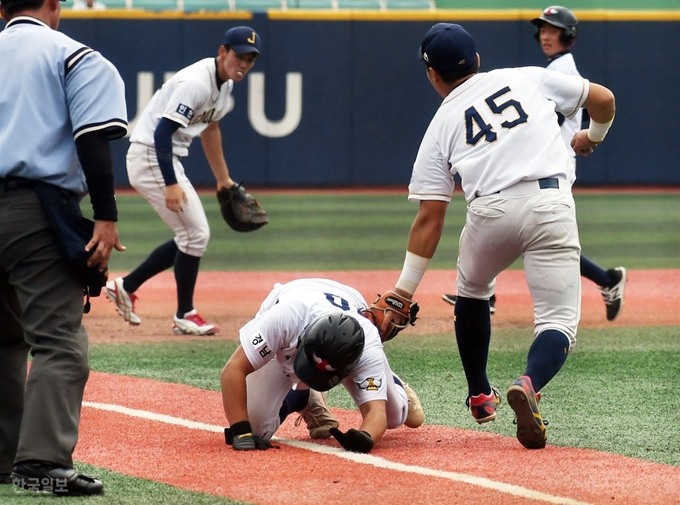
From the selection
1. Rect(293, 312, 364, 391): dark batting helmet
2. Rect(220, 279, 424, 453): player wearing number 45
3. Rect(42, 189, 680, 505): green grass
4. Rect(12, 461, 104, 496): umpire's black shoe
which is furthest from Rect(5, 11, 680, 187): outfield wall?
Rect(12, 461, 104, 496): umpire's black shoe

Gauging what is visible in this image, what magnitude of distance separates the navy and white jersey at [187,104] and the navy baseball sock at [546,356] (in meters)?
3.61

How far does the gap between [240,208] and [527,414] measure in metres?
4.28

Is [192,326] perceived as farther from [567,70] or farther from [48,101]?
[48,101]

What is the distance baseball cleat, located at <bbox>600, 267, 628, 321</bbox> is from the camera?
805cm

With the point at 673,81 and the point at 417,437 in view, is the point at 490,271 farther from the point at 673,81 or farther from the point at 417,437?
the point at 673,81

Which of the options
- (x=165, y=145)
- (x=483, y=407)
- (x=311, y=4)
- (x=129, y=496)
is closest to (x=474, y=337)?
(x=483, y=407)

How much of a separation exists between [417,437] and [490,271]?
0.77 meters

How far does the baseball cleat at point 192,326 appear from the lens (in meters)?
7.70

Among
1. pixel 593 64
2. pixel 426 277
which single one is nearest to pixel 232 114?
pixel 593 64

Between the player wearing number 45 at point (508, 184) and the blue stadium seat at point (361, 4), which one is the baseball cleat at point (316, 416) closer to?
the player wearing number 45 at point (508, 184)

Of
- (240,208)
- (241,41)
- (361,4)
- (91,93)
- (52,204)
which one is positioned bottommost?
(240,208)

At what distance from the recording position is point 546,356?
4668 mm

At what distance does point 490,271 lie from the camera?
4.88 m

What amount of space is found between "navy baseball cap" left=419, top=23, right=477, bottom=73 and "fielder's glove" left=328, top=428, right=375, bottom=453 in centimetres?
156
